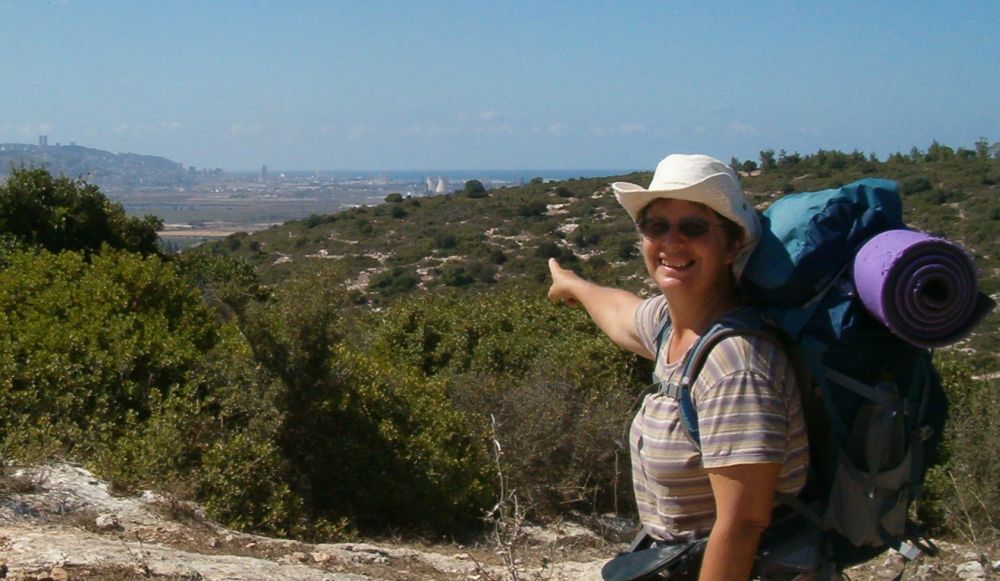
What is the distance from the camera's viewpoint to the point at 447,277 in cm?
2575

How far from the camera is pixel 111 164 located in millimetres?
55938

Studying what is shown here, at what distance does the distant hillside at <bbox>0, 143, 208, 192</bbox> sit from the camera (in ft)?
138

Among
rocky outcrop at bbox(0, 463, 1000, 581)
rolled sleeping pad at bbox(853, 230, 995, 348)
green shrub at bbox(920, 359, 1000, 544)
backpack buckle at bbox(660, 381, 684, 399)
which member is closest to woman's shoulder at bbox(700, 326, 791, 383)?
backpack buckle at bbox(660, 381, 684, 399)

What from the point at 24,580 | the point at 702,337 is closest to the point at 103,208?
the point at 24,580

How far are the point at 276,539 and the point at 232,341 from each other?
1852 mm

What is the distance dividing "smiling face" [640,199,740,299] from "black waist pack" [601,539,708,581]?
1.94 ft

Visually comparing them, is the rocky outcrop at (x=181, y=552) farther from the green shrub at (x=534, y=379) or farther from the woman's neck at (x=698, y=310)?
the woman's neck at (x=698, y=310)

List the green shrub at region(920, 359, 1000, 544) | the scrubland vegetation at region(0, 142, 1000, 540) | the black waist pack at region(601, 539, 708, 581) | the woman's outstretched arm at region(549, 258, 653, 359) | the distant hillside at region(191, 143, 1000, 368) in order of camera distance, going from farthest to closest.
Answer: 1. the distant hillside at region(191, 143, 1000, 368)
2. the green shrub at region(920, 359, 1000, 544)
3. the scrubland vegetation at region(0, 142, 1000, 540)
4. the woman's outstretched arm at region(549, 258, 653, 359)
5. the black waist pack at region(601, 539, 708, 581)

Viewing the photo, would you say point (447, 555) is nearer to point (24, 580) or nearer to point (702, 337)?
point (24, 580)

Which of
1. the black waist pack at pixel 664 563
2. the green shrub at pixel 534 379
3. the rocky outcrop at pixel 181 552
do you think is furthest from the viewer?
the green shrub at pixel 534 379

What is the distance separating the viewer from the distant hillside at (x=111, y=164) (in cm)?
4212

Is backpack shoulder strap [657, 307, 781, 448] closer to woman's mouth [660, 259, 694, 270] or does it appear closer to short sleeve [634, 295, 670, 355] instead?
woman's mouth [660, 259, 694, 270]

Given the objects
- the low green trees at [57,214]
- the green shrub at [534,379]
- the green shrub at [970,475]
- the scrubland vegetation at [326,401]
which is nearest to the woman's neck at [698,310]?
the scrubland vegetation at [326,401]

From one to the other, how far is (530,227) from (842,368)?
31.1m
